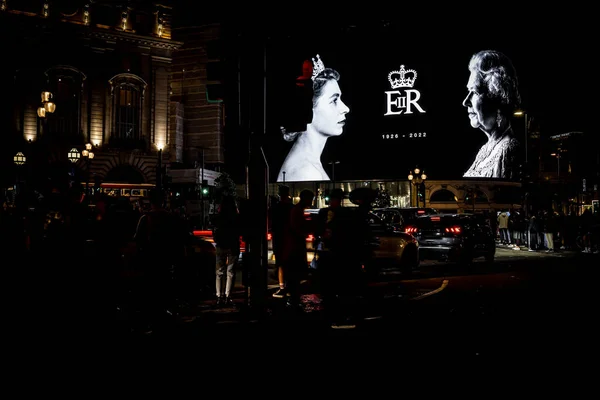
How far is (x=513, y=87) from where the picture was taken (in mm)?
54188

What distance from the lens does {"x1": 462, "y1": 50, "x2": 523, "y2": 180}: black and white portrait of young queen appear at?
52.4m

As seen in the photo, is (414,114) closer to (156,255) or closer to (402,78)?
(402,78)

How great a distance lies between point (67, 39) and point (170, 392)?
39309 millimetres

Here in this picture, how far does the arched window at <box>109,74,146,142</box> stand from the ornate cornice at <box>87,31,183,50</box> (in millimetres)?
2621

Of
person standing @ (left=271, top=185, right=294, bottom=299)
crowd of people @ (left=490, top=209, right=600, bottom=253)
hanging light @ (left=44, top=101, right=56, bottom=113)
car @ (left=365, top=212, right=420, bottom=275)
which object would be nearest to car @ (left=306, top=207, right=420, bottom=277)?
car @ (left=365, top=212, right=420, bottom=275)

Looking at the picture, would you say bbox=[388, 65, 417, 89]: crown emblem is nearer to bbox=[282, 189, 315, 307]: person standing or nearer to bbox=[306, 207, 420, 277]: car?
bbox=[306, 207, 420, 277]: car

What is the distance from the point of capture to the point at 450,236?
58.1ft

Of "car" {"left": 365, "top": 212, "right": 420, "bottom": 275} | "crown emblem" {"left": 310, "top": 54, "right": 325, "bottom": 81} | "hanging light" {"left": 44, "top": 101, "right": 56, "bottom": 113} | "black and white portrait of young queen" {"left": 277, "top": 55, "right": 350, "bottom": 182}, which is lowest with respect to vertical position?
"car" {"left": 365, "top": 212, "right": 420, "bottom": 275}

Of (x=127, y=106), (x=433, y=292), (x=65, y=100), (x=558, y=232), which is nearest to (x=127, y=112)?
(x=127, y=106)

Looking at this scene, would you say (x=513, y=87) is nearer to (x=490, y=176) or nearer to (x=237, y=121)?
(x=490, y=176)

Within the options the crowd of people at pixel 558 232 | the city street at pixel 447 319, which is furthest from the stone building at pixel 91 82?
the city street at pixel 447 319

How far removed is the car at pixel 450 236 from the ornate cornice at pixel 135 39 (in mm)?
30358

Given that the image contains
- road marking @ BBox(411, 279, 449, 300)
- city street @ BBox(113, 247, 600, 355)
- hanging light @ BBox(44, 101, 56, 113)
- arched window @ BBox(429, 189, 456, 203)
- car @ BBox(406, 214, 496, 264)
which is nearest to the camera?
city street @ BBox(113, 247, 600, 355)

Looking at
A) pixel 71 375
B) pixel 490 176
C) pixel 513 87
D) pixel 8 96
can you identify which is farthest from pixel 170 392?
pixel 513 87
